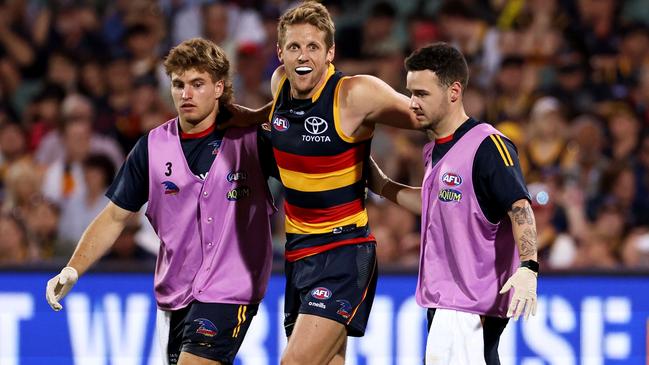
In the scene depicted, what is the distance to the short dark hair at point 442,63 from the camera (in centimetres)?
648

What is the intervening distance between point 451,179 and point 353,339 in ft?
10.5

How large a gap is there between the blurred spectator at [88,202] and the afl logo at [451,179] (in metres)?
5.11

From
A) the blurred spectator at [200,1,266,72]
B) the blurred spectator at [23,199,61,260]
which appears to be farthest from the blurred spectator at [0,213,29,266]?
the blurred spectator at [200,1,266,72]

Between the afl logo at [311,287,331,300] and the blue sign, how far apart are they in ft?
8.37

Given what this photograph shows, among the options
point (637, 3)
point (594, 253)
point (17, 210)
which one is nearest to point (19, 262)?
point (17, 210)

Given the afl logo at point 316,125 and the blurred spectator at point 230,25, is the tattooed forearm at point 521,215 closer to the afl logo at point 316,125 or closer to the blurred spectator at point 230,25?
the afl logo at point 316,125

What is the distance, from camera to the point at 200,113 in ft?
23.1

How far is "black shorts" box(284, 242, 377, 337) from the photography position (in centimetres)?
683

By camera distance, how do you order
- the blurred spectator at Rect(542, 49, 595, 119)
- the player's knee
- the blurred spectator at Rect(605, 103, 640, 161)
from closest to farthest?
the player's knee, the blurred spectator at Rect(605, 103, 640, 161), the blurred spectator at Rect(542, 49, 595, 119)

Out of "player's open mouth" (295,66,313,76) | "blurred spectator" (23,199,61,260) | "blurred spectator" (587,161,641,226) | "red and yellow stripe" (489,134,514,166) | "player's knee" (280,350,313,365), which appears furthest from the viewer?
"blurred spectator" (23,199,61,260)

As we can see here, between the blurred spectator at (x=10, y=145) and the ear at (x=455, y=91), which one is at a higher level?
the ear at (x=455, y=91)

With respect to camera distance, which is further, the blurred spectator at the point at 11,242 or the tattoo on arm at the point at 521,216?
the blurred spectator at the point at 11,242

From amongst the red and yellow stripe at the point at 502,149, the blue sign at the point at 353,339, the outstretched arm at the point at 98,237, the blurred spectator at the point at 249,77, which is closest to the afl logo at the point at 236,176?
the outstretched arm at the point at 98,237

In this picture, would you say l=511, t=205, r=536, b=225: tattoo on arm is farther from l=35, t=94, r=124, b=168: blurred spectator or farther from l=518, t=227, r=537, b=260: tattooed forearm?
l=35, t=94, r=124, b=168: blurred spectator
